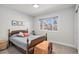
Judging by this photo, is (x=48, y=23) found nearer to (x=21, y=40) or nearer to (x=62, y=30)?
(x=62, y=30)

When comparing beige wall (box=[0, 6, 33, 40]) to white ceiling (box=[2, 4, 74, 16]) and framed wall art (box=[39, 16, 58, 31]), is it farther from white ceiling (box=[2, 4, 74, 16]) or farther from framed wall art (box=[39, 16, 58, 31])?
framed wall art (box=[39, 16, 58, 31])

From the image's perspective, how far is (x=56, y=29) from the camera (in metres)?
2.20

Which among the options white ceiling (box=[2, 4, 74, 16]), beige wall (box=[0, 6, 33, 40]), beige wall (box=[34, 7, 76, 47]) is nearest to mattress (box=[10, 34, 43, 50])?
beige wall (box=[34, 7, 76, 47])

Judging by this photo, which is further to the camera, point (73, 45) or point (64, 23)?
point (64, 23)

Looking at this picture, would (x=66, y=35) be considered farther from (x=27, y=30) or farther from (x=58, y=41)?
(x=27, y=30)

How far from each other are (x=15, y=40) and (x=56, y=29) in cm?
149

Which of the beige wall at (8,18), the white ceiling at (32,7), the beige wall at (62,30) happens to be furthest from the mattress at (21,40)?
the white ceiling at (32,7)

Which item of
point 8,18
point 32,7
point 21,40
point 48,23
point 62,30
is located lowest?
point 21,40

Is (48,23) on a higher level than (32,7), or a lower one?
lower

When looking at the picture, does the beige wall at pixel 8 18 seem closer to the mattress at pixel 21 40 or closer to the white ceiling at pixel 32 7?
the white ceiling at pixel 32 7

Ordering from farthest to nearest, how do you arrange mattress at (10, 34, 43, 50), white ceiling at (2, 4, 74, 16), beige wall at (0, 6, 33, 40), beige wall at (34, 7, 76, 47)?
mattress at (10, 34, 43, 50) → beige wall at (34, 7, 76, 47) → beige wall at (0, 6, 33, 40) → white ceiling at (2, 4, 74, 16)

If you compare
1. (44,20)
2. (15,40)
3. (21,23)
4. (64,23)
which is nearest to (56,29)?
(64,23)

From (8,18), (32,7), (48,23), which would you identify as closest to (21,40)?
(8,18)

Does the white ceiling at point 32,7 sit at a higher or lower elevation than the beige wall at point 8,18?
higher
